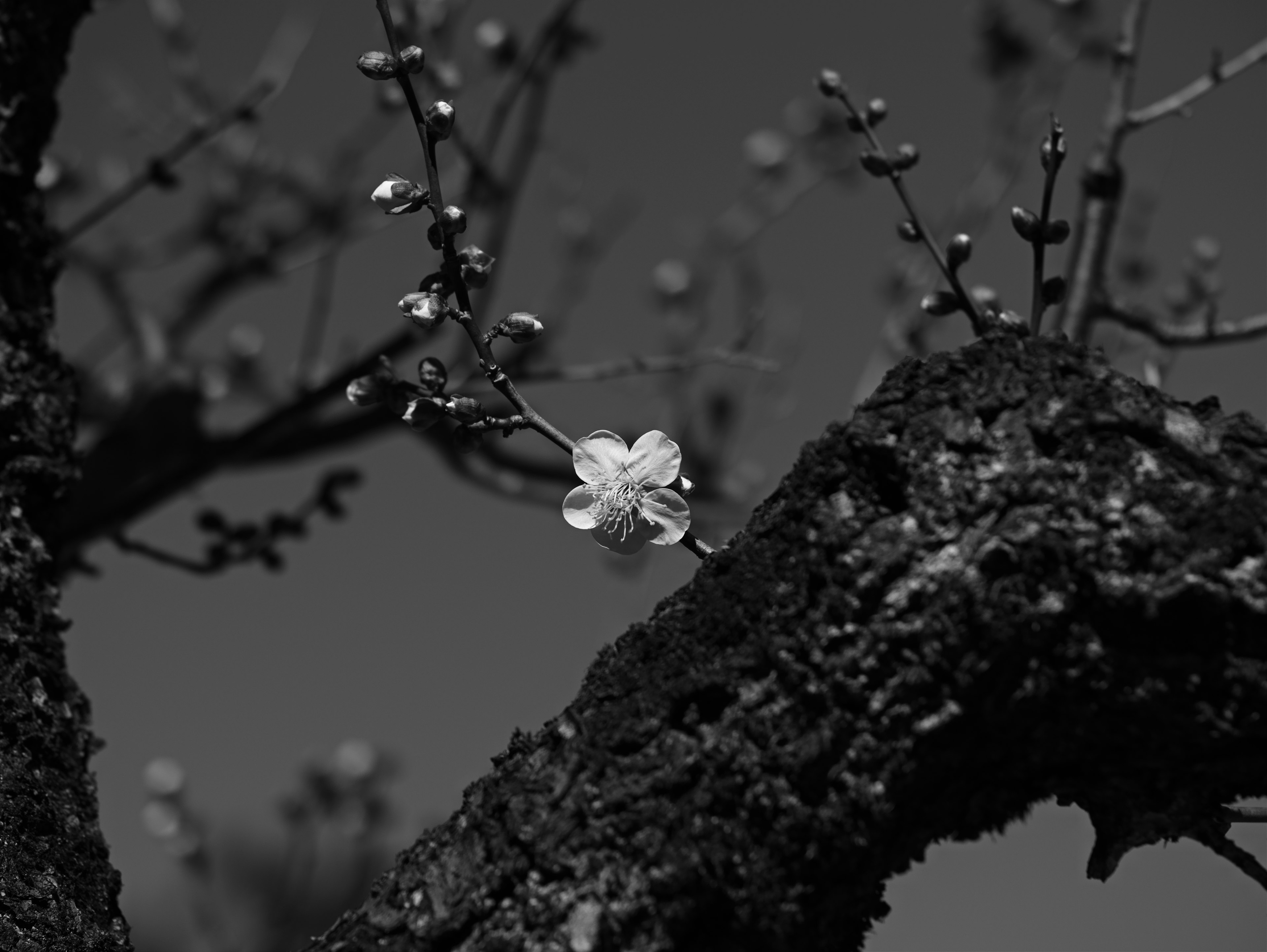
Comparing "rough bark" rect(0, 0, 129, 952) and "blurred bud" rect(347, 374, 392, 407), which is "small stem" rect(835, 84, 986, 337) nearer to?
"blurred bud" rect(347, 374, 392, 407)

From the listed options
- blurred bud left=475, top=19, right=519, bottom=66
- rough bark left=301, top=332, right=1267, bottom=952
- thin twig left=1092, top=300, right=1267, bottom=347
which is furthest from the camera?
blurred bud left=475, top=19, right=519, bottom=66

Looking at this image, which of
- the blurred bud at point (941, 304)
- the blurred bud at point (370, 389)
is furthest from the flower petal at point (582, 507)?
the blurred bud at point (941, 304)

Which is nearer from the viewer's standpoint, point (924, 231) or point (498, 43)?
point (924, 231)

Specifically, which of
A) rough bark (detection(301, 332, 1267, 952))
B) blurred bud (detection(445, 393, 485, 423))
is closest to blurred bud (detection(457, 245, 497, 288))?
blurred bud (detection(445, 393, 485, 423))

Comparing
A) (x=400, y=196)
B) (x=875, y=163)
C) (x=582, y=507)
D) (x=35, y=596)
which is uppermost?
(x=875, y=163)

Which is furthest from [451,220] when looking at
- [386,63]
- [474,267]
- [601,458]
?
[601,458]

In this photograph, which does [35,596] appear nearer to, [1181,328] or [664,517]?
[664,517]

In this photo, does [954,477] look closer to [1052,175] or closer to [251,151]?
[1052,175]
